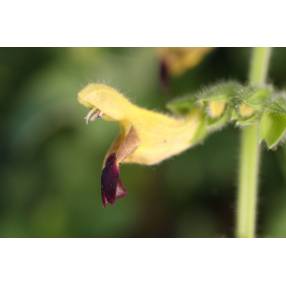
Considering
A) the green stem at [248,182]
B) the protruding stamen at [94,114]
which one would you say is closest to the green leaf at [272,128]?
the green stem at [248,182]

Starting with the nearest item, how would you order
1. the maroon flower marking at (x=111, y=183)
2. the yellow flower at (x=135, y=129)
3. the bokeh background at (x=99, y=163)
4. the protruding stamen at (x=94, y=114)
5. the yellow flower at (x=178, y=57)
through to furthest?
the maroon flower marking at (x=111, y=183) < the yellow flower at (x=135, y=129) < the protruding stamen at (x=94, y=114) < the yellow flower at (x=178, y=57) < the bokeh background at (x=99, y=163)

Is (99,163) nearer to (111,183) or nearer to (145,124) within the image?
(145,124)

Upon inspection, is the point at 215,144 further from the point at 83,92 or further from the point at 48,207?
the point at 83,92

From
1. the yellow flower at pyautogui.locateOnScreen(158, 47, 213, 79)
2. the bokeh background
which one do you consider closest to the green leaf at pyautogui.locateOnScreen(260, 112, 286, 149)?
the yellow flower at pyautogui.locateOnScreen(158, 47, 213, 79)


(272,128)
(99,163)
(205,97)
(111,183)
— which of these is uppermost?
(99,163)

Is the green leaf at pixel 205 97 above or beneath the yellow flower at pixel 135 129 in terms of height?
above

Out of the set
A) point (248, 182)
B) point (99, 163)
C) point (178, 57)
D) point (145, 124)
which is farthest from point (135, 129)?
point (99, 163)

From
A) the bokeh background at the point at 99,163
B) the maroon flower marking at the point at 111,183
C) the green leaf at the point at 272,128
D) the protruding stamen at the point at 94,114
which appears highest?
the bokeh background at the point at 99,163

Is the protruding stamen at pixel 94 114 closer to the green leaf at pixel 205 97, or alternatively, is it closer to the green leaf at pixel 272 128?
the green leaf at pixel 205 97
